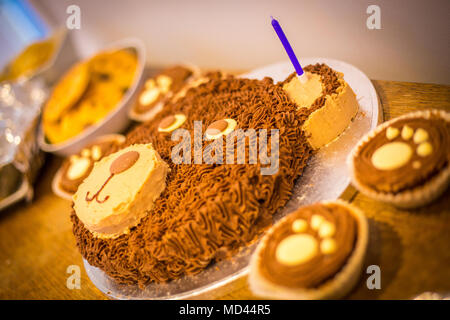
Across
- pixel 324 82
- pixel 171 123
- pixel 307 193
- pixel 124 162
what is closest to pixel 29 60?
pixel 171 123

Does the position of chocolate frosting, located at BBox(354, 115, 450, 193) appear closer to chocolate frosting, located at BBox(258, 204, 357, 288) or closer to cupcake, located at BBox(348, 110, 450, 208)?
cupcake, located at BBox(348, 110, 450, 208)

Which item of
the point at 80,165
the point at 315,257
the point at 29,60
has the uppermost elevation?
the point at 29,60

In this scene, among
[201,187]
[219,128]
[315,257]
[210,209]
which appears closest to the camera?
[315,257]

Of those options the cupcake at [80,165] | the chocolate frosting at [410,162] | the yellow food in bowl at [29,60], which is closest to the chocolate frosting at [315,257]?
the chocolate frosting at [410,162]

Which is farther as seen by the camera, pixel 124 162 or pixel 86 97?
pixel 86 97

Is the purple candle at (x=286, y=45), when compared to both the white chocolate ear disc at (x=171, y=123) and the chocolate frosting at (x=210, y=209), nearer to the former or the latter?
the chocolate frosting at (x=210, y=209)

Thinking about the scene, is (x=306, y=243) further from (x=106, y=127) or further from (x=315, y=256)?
(x=106, y=127)

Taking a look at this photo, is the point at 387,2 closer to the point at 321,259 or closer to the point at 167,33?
the point at 321,259

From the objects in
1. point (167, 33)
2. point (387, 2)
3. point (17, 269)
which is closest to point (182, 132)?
point (387, 2)
